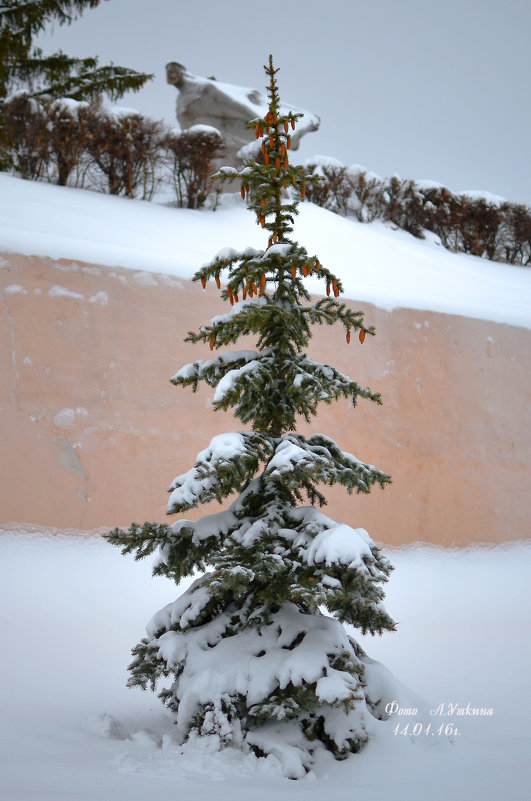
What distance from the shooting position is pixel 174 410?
243 inches

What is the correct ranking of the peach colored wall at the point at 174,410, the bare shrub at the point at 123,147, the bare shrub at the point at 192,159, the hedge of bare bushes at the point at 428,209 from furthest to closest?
the hedge of bare bushes at the point at 428,209 → the bare shrub at the point at 192,159 → the bare shrub at the point at 123,147 → the peach colored wall at the point at 174,410

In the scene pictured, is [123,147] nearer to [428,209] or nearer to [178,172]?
[178,172]

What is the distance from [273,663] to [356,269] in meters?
5.75

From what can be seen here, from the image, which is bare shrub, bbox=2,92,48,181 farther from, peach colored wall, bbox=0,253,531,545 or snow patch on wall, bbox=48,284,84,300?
snow patch on wall, bbox=48,284,84,300

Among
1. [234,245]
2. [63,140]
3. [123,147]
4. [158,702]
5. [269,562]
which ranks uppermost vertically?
[123,147]

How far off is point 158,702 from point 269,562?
1530 millimetres

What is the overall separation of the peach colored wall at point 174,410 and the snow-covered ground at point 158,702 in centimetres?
38

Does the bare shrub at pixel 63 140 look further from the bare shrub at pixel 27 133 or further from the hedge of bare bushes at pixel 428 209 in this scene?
the hedge of bare bushes at pixel 428 209

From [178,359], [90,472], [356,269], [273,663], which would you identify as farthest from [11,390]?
[356,269]

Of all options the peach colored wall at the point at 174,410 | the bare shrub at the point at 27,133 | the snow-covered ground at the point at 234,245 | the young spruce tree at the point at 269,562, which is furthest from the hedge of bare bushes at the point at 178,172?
the young spruce tree at the point at 269,562

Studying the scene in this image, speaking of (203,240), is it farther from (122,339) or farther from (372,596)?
(372,596)

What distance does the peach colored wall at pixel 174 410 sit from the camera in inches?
223

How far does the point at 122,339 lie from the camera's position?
611 cm

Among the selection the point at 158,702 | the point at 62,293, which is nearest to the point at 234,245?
the point at 62,293
